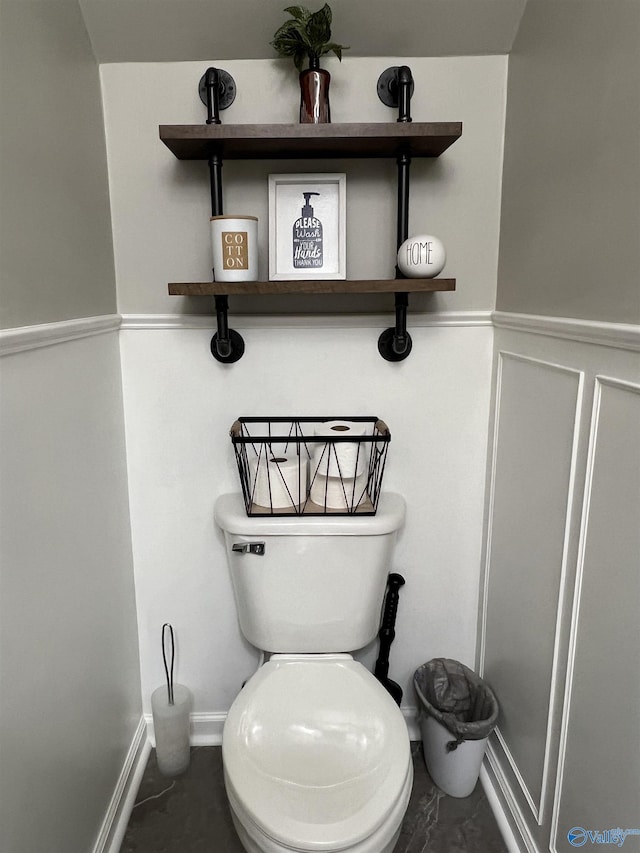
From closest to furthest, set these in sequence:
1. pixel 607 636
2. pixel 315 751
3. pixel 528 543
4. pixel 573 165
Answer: pixel 607 636, pixel 573 165, pixel 315 751, pixel 528 543

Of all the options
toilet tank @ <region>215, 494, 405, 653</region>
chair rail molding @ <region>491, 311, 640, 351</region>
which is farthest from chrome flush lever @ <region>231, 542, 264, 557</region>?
chair rail molding @ <region>491, 311, 640, 351</region>

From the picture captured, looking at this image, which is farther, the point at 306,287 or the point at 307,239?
the point at 307,239

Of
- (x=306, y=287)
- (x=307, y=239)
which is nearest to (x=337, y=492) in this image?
(x=306, y=287)

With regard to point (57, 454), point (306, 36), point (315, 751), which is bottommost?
point (315, 751)

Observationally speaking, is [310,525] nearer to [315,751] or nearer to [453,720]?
[315,751]

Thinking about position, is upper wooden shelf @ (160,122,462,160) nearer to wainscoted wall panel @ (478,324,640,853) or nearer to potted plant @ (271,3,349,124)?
potted plant @ (271,3,349,124)

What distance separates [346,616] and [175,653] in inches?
21.2

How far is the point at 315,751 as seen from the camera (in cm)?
118

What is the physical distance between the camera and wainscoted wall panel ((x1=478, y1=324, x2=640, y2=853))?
905mm

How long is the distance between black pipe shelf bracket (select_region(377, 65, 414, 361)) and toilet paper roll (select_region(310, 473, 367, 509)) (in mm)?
323

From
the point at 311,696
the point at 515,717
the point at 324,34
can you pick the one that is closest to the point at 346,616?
the point at 311,696

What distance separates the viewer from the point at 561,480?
3.71 ft

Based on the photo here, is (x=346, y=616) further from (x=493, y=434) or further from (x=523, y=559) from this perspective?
(x=493, y=434)

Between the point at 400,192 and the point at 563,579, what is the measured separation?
886 mm
